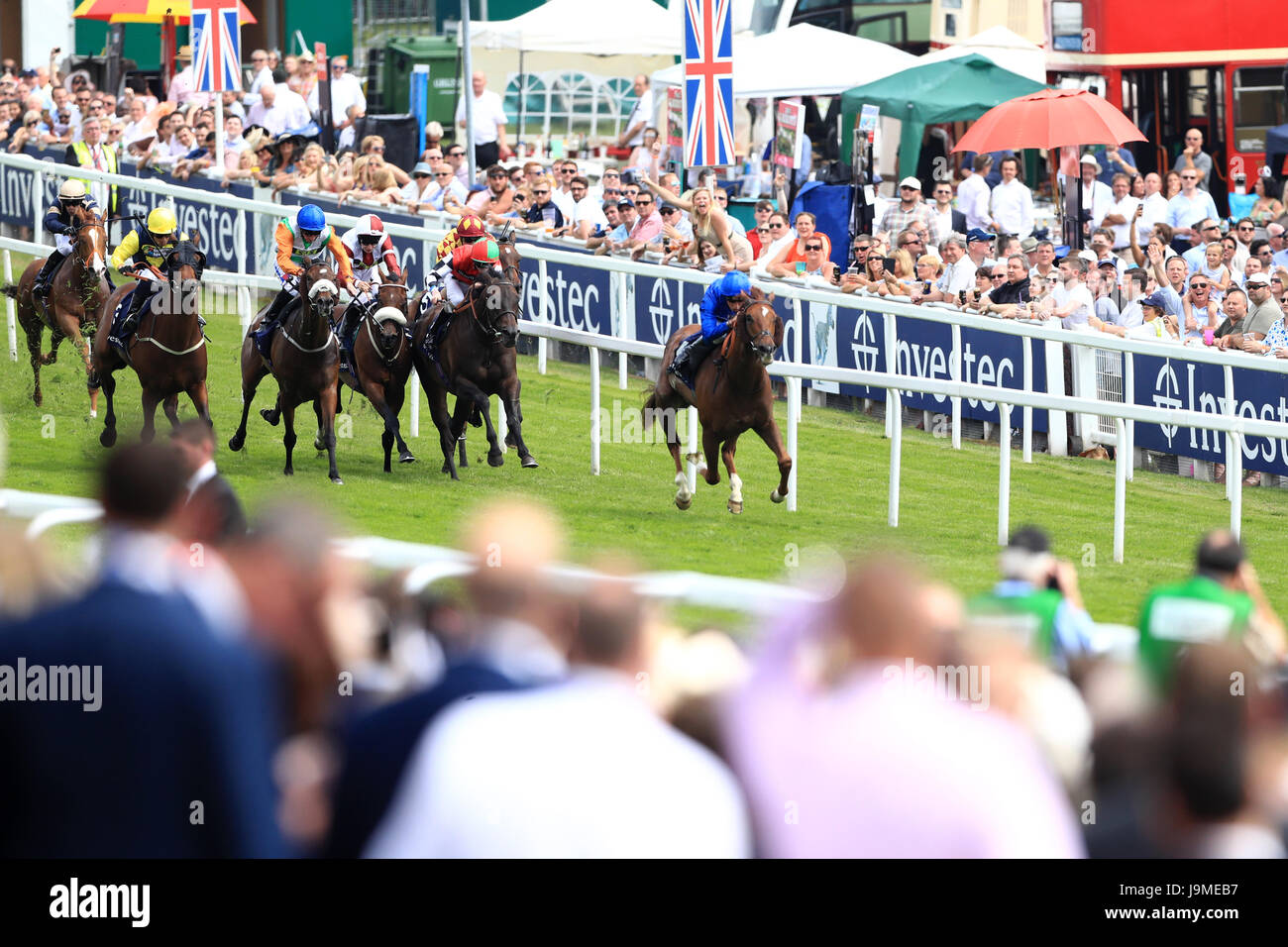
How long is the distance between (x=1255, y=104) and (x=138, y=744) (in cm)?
1831

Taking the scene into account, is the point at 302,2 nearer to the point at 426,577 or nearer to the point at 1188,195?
the point at 1188,195

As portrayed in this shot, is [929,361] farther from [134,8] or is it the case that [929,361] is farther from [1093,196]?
[134,8]

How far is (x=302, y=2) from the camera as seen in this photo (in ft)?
108

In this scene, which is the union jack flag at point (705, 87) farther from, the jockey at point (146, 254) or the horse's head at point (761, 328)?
the jockey at point (146, 254)

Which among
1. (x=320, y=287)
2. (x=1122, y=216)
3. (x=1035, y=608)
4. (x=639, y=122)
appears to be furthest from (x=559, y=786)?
(x=639, y=122)

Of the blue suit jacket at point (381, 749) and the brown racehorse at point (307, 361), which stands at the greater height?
the brown racehorse at point (307, 361)

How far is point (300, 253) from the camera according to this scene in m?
12.8

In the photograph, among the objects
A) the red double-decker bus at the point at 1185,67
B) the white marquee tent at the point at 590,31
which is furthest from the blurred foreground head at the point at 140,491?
the white marquee tent at the point at 590,31

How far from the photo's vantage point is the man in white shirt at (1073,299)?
14.4 m

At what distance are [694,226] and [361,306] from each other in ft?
11.3

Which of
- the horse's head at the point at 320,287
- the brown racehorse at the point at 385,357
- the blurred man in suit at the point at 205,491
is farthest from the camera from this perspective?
the brown racehorse at the point at 385,357

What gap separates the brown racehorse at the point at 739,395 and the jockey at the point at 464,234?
5.11 ft

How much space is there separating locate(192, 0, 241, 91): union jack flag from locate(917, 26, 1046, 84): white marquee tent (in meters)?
7.04

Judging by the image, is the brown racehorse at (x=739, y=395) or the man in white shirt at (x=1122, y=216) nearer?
the brown racehorse at (x=739, y=395)
